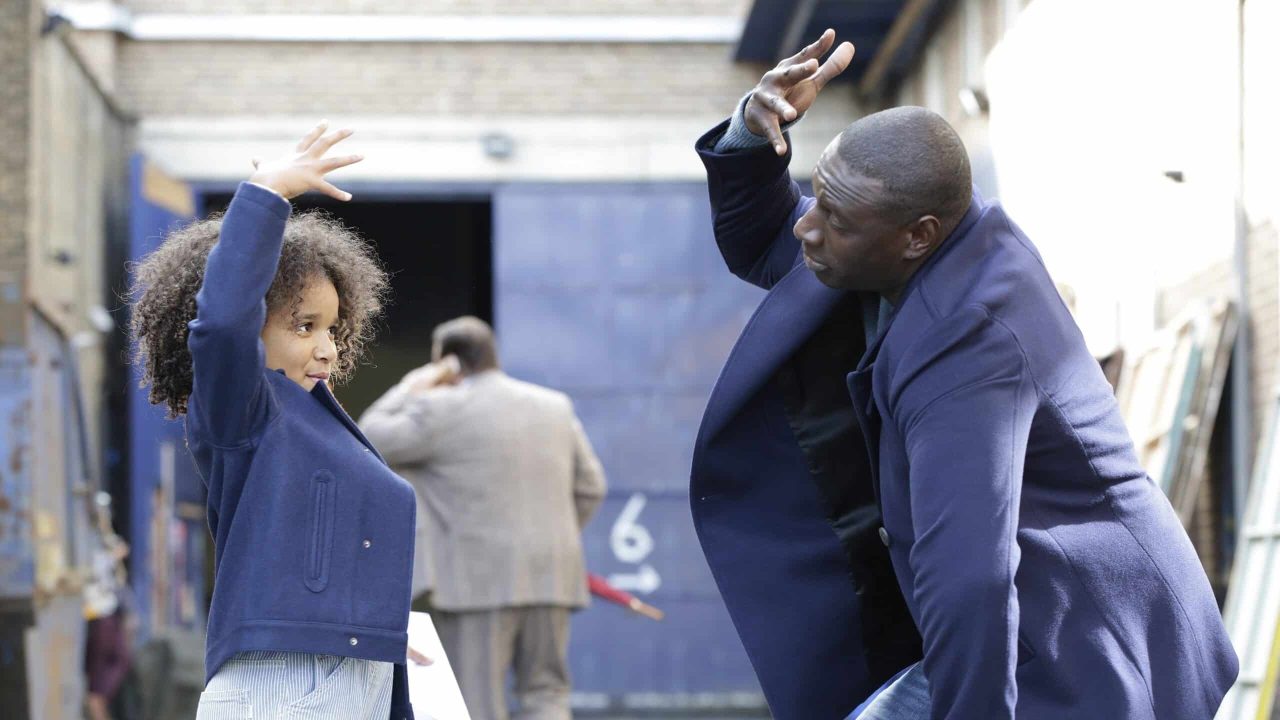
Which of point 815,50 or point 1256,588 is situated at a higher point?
point 815,50

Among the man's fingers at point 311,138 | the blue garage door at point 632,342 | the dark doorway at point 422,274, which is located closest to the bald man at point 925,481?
the man's fingers at point 311,138

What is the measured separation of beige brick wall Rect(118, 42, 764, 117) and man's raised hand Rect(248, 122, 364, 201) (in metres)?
8.78

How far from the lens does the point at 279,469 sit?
9.22 ft

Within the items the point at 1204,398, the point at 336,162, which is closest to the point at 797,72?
the point at 336,162

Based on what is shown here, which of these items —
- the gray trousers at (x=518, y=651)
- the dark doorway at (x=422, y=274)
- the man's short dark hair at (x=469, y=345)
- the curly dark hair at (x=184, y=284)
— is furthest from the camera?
the dark doorway at (x=422, y=274)

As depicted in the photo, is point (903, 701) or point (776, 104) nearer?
point (903, 701)

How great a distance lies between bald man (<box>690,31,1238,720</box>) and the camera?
2297mm

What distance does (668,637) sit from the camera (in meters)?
11.2

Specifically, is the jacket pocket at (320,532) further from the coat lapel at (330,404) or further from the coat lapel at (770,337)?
the coat lapel at (770,337)

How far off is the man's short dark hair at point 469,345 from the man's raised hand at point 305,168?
4632 mm

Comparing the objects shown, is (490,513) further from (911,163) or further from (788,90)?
(911,163)

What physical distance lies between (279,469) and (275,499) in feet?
0.16

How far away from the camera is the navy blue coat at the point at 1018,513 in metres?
2.26

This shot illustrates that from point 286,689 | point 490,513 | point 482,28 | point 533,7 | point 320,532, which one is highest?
point 533,7
